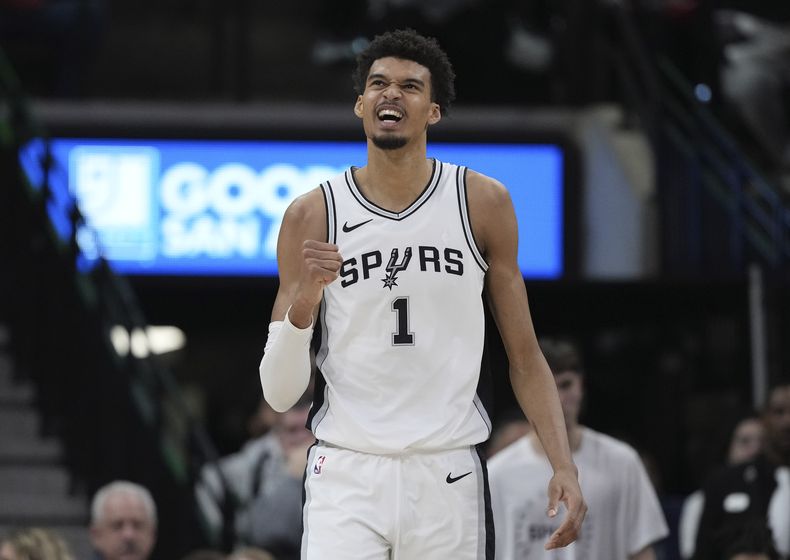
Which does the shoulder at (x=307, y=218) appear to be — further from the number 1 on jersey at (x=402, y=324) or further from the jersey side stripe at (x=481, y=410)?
the jersey side stripe at (x=481, y=410)

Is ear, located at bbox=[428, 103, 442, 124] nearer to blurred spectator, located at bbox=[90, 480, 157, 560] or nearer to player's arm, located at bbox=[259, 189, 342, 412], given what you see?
player's arm, located at bbox=[259, 189, 342, 412]

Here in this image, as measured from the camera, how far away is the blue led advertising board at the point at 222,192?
1365cm

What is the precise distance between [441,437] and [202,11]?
1490 cm

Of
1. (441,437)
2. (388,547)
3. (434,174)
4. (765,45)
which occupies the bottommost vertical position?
(388,547)

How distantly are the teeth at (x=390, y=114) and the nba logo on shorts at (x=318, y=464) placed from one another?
1052 millimetres

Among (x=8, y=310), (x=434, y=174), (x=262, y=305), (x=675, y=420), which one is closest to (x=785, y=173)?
(x=675, y=420)

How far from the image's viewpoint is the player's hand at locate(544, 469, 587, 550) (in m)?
5.23

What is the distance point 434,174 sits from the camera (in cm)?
562

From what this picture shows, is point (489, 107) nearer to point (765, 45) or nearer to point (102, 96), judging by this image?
point (765, 45)

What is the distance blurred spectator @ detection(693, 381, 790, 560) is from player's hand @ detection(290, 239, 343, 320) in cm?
413

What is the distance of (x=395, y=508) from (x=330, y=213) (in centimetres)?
93

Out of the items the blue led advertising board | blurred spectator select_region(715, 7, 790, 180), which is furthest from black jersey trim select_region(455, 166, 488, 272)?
blurred spectator select_region(715, 7, 790, 180)

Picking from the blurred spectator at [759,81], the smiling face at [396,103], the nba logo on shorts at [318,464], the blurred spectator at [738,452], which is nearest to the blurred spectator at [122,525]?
the blurred spectator at [738,452]

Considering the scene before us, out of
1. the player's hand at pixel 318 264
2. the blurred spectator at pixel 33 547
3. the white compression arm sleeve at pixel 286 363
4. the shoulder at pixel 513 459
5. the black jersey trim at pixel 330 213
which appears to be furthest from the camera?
the blurred spectator at pixel 33 547
